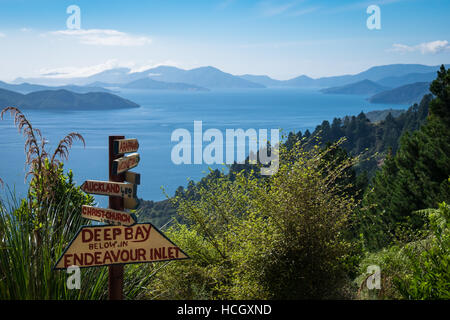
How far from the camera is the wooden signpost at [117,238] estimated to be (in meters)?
3.00

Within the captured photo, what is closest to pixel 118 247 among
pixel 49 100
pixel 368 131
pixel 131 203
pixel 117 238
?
pixel 117 238

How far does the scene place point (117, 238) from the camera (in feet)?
10.1

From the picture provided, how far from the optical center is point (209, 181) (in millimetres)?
10969

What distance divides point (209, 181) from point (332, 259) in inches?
224

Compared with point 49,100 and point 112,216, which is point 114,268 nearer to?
point 112,216

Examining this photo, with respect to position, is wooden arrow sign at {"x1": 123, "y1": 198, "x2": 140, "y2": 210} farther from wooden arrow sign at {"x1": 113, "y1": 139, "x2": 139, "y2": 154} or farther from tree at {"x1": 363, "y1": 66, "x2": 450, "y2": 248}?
tree at {"x1": 363, "y1": 66, "x2": 450, "y2": 248}

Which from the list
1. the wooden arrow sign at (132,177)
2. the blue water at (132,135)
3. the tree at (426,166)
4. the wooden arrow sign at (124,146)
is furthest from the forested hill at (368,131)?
the wooden arrow sign at (132,177)

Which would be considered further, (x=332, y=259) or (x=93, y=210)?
(x=332, y=259)

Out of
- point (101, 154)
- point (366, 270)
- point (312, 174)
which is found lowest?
point (101, 154)

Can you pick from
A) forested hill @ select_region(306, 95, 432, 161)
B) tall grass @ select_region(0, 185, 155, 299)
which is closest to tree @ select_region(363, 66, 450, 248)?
tall grass @ select_region(0, 185, 155, 299)

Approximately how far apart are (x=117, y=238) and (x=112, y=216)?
0.17 m

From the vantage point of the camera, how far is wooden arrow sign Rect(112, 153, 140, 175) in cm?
313

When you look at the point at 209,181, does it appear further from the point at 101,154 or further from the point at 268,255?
the point at 101,154
